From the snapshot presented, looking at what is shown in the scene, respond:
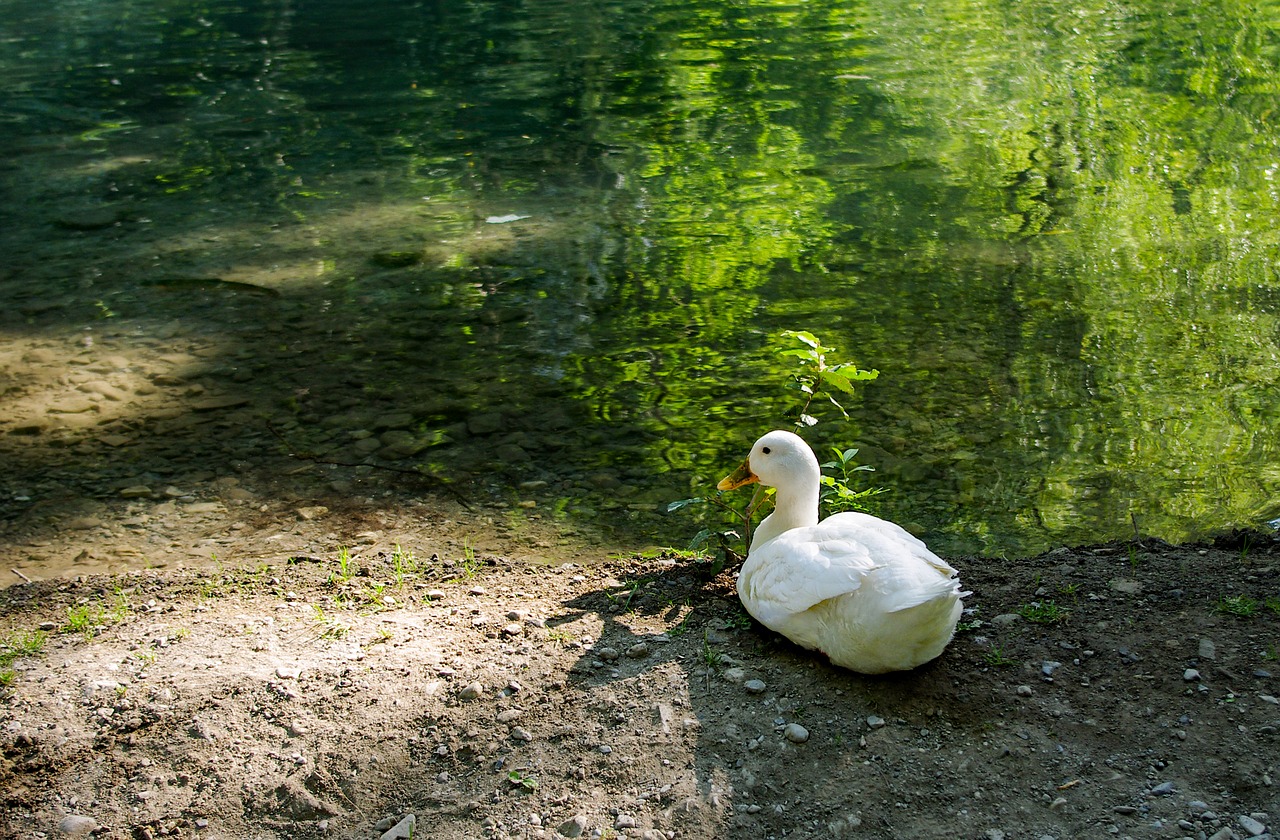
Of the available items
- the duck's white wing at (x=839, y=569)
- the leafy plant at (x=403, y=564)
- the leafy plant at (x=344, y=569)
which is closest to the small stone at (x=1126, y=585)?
the duck's white wing at (x=839, y=569)

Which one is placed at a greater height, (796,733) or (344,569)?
(796,733)

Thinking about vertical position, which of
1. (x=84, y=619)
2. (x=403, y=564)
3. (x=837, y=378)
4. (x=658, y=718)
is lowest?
(x=403, y=564)

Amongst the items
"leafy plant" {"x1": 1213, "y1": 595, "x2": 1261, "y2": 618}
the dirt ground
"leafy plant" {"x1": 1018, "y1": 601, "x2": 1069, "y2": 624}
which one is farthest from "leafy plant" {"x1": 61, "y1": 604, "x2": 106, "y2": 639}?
"leafy plant" {"x1": 1213, "y1": 595, "x2": 1261, "y2": 618}

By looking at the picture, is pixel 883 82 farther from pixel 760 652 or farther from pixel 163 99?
pixel 760 652

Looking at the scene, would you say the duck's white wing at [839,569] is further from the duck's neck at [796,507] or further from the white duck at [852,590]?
the duck's neck at [796,507]

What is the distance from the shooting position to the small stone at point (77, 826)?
3055 millimetres

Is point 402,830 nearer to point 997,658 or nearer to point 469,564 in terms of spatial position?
point 469,564

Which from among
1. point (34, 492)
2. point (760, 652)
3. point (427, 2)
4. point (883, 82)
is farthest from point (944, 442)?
point (427, 2)

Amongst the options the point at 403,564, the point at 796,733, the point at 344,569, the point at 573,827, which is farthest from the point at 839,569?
the point at 344,569

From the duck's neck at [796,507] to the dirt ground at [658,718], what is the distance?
339mm

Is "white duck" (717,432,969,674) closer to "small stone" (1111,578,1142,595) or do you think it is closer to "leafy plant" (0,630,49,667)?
"small stone" (1111,578,1142,595)

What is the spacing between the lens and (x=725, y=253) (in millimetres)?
Result: 7945

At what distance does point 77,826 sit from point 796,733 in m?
2.04

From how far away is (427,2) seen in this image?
20844mm
